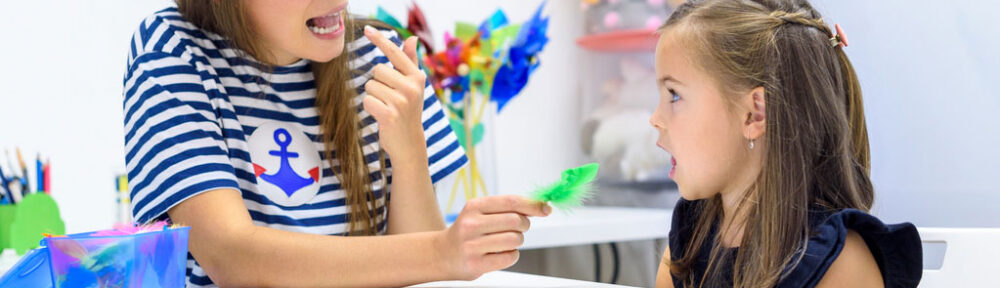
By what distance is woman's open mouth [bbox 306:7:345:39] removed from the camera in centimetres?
102

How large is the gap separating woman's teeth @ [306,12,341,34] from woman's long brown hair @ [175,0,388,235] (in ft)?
0.17

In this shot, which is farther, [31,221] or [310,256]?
[31,221]

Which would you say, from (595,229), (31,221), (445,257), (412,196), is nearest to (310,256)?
(445,257)

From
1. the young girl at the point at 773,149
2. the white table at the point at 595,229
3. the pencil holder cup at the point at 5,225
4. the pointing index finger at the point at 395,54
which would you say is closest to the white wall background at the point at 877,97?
the pencil holder cup at the point at 5,225

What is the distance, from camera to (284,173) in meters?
1.01

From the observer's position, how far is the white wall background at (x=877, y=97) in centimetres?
135

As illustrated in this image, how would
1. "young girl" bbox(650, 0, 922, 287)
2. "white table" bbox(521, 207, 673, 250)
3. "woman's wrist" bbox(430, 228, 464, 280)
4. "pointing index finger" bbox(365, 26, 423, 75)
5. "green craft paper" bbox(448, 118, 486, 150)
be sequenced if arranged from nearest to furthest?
"young girl" bbox(650, 0, 922, 287)
"woman's wrist" bbox(430, 228, 464, 280)
"pointing index finger" bbox(365, 26, 423, 75)
"white table" bbox(521, 207, 673, 250)
"green craft paper" bbox(448, 118, 486, 150)

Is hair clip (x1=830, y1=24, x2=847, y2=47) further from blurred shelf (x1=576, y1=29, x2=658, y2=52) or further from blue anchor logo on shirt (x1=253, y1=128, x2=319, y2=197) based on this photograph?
blurred shelf (x1=576, y1=29, x2=658, y2=52)

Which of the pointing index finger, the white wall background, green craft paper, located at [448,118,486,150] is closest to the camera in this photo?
the pointing index finger

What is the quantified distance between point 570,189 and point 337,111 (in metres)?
0.41

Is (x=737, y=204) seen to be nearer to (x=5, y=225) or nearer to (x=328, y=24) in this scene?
(x=328, y=24)

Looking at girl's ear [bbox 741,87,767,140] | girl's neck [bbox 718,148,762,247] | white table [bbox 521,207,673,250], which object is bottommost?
white table [bbox 521,207,673,250]

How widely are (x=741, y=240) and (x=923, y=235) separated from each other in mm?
169

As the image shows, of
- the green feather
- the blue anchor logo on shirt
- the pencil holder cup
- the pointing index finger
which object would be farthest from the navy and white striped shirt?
the pencil holder cup
